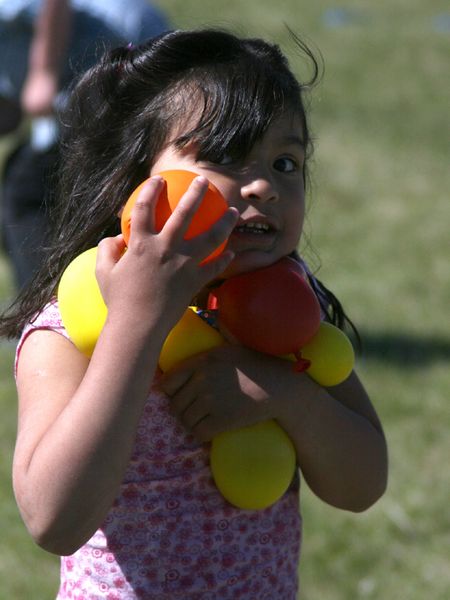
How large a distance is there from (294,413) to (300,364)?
9 cm

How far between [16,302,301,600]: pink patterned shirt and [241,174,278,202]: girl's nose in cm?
39

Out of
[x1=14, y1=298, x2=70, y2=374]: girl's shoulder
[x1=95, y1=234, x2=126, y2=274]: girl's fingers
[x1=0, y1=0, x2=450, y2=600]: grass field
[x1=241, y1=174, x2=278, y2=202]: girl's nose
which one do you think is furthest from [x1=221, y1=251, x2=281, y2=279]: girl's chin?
[x1=0, y1=0, x2=450, y2=600]: grass field

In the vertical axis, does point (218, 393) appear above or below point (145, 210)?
below

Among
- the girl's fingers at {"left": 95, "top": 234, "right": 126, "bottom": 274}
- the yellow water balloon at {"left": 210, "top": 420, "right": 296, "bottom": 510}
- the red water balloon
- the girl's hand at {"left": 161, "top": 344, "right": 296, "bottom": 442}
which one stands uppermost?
the girl's fingers at {"left": 95, "top": 234, "right": 126, "bottom": 274}

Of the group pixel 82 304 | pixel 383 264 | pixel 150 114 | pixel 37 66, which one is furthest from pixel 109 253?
pixel 383 264

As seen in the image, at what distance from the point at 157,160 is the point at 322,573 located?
7.44 feet

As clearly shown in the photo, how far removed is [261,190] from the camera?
212 centimetres

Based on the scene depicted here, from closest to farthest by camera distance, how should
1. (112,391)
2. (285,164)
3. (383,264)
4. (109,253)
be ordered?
(112,391) → (109,253) → (285,164) → (383,264)

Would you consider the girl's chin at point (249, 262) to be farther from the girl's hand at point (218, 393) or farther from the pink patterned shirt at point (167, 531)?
the pink patterned shirt at point (167, 531)

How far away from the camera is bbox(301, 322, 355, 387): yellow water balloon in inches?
87.4

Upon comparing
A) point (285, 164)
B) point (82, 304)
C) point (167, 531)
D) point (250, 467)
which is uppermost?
point (285, 164)

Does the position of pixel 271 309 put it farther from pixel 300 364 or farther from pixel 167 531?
pixel 167 531

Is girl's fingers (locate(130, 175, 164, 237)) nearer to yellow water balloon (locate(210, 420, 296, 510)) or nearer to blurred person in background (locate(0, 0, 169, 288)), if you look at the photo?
yellow water balloon (locate(210, 420, 296, 510))

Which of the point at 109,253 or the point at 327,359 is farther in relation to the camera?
the point at 327,359
